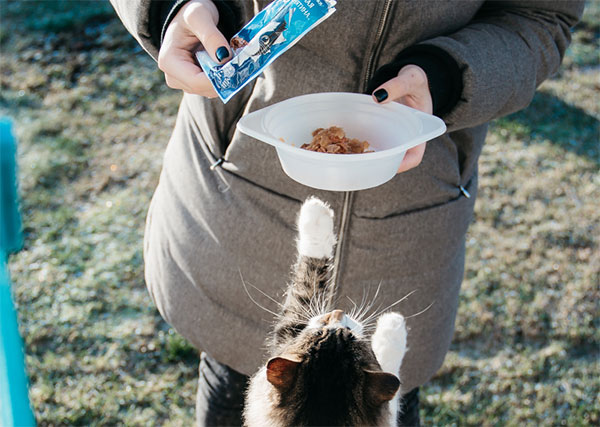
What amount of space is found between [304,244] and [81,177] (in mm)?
2058

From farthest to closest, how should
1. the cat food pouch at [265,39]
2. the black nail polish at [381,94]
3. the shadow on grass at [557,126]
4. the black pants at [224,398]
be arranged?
the shadow on grass at [557,126] < the black pants at [224,398] < the black nail polish at [381,94] < the cat food pouch at [265,39]

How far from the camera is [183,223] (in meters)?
1.23

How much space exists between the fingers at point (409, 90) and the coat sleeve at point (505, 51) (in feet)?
0.23

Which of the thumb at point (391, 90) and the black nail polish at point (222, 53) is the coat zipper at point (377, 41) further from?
the black nail polish at point (222, 53)

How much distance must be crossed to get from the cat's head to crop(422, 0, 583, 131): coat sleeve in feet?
1.59

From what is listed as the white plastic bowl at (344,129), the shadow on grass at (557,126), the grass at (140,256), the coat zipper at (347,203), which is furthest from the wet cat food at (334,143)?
the shadow on grass at (557,126)

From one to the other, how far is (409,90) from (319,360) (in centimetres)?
55

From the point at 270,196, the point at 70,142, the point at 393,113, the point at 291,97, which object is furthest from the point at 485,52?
the point at 70,142

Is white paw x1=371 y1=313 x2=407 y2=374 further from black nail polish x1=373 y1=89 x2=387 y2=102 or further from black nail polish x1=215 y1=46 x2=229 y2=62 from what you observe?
black nail polish x1=215 y1=46 x2=229 y2=62

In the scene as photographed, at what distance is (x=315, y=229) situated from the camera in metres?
1.14

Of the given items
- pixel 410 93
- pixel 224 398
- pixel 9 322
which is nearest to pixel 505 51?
pixel 410 93

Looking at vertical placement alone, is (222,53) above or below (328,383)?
above

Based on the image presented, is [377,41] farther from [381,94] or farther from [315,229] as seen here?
[315,229]

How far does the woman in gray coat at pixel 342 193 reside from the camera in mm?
1003
